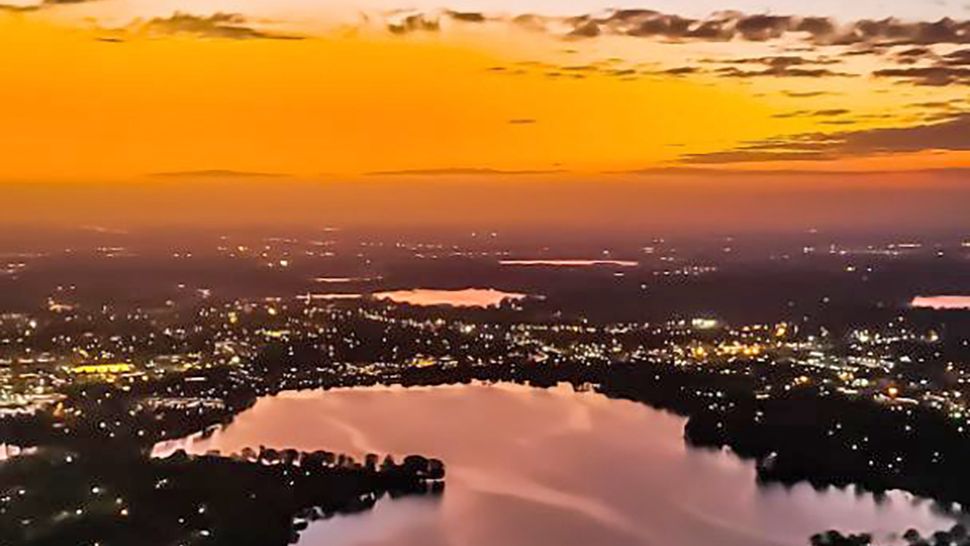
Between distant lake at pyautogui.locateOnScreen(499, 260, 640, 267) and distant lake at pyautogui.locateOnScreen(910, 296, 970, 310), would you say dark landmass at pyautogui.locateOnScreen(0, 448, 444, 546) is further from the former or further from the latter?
distant lake at pyautogui.locateOnScreen(910, 296, 970, 310)

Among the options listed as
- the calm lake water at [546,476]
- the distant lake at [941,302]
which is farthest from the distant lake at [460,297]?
the distant lake at [941,302]

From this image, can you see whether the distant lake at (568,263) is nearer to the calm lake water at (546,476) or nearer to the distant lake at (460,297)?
the distant lake at (460,297)

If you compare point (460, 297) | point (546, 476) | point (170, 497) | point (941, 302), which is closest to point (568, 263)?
point (460, 297)

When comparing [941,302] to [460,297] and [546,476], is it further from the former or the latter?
[460,297]

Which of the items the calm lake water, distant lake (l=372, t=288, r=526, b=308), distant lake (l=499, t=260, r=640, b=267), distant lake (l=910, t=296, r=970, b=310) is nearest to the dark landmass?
the calm lake water

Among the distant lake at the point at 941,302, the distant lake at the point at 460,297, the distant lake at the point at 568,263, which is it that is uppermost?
the distant lake at the point at 568,263
